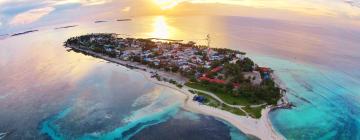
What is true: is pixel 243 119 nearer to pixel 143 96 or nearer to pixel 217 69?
pixel 143 96

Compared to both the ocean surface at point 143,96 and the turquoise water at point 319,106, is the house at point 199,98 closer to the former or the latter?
the ocean surface at point 143,96

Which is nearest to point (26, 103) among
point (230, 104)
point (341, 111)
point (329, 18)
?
point (230, 104)

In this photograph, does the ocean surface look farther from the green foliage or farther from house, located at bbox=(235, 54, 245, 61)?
the green foliage

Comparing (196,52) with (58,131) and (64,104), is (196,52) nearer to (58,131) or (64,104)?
(64,104)

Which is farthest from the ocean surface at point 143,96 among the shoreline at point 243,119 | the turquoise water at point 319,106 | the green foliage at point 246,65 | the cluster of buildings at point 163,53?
the green foliage at point 246,65

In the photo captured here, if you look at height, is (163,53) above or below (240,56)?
above

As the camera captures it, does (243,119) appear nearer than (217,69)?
Yes

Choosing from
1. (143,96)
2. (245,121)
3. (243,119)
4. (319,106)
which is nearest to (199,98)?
(243,119)

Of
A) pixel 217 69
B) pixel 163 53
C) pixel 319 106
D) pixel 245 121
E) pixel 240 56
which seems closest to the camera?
pixel 245 121
